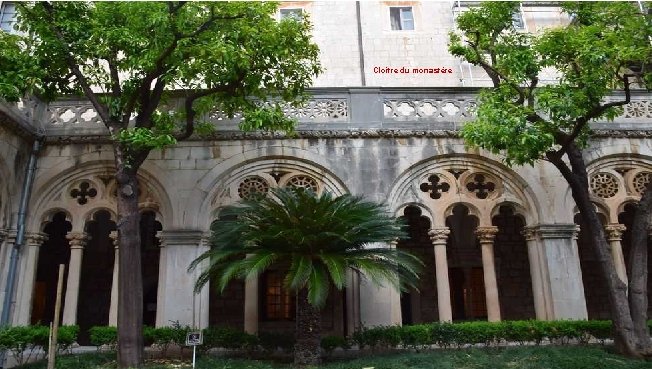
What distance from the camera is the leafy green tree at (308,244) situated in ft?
26.2

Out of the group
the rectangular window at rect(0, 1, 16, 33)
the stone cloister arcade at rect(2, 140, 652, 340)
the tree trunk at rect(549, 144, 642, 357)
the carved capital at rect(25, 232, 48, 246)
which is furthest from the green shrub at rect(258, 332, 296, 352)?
the rectangular window at rect(0, 1, 16, 33)

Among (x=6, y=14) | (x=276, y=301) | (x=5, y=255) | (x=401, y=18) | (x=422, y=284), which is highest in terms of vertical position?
(x=401, y=18)

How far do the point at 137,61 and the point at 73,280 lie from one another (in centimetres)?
460

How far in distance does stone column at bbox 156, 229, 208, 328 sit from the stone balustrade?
88.3 inches

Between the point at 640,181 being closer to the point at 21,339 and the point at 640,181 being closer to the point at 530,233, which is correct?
the point at 530,233

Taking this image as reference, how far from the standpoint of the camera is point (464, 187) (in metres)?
11.0

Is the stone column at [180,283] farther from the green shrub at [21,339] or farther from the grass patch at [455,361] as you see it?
the green shrub at [21,339]

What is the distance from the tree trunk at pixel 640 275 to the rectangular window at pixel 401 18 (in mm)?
9968

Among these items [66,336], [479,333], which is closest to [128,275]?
[66,336]

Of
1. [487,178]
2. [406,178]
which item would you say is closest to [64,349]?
[406,178]

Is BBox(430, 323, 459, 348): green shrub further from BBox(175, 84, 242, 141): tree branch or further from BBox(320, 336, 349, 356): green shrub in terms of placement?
BBox(175, 84, 242, 141): tree branch

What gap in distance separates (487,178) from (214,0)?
6434mm

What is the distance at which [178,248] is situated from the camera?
10336mm

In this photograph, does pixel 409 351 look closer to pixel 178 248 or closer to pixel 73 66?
pixel 178 248
